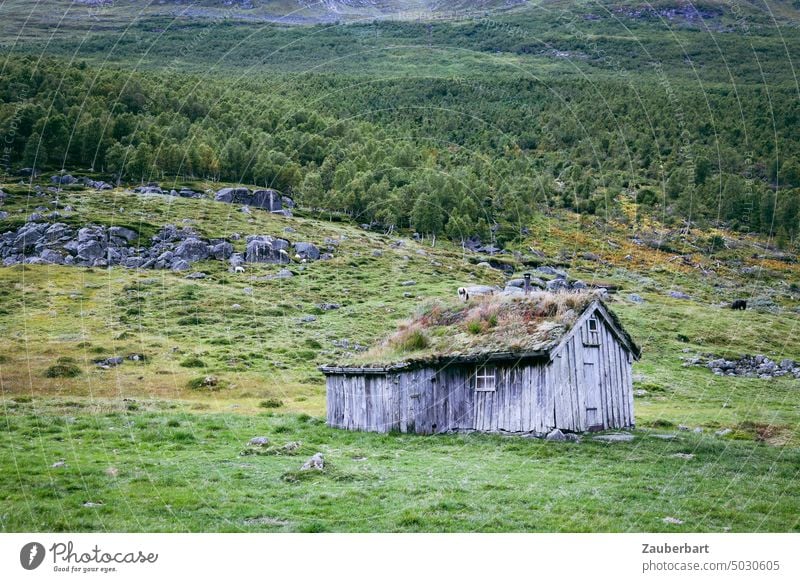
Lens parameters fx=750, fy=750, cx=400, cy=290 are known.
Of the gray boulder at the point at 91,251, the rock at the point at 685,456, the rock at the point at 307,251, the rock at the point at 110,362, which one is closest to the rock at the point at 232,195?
the rock at the point at 307,251

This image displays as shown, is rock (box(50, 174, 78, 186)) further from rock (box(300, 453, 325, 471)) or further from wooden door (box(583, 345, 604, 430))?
rock (box(300, 453, 325, 471))

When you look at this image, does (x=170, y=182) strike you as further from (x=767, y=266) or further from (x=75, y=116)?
(x=767, y=266)

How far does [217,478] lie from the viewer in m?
21.6

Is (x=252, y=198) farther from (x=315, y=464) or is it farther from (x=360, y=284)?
(x=315, y=464)

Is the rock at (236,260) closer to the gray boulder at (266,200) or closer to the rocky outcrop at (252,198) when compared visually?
the rocky outcrop at (252,198)

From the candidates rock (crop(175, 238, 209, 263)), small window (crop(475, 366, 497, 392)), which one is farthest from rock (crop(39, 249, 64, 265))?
small window (crop(475, 366, 497, 392))

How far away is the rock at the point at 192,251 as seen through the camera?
8488 centimetres

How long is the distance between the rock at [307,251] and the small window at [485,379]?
60207mm

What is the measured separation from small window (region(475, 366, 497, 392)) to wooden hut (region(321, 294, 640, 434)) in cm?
4

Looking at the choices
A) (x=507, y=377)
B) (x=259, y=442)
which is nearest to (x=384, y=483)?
(x=259, y=442)

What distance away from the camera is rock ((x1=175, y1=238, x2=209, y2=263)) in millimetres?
84875
